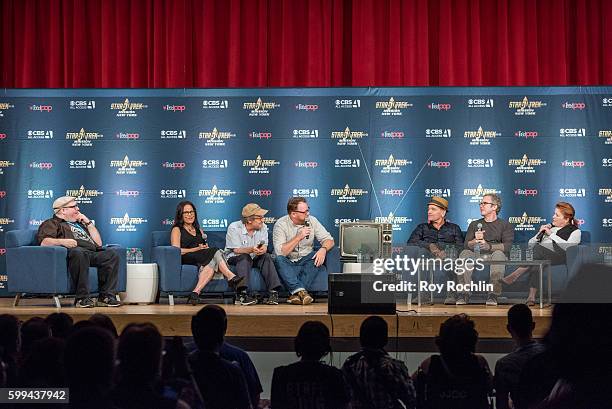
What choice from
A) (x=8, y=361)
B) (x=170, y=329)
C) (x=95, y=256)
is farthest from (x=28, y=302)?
(x=8, y=361)

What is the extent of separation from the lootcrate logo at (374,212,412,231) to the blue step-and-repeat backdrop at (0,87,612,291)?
0.05 ft

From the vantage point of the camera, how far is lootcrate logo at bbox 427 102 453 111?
823 cm

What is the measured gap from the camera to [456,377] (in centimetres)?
311

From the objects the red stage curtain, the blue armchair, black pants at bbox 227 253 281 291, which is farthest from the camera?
the red stage curtain

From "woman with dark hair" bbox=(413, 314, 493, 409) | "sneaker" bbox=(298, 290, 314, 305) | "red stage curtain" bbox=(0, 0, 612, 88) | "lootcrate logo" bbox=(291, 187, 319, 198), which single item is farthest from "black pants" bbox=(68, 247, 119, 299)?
"woman with dark hair" bbox=(413, 314, 493, 409)

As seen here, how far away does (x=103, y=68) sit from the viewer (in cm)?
880

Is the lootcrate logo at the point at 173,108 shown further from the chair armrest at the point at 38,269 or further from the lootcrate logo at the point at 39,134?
the chair armrest at the point at 38,269

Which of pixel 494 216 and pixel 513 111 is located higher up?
pixel 513 111

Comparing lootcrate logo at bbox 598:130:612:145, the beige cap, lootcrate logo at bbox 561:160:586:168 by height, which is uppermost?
lootcrate logo at bbox 598:130:612:145

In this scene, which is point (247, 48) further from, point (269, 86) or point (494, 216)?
point (494, 216)

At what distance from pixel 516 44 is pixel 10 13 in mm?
5276

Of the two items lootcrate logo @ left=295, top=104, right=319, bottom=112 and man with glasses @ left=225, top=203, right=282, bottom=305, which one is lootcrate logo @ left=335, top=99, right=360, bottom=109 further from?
man with glasses @ left=225, top=203, right=282, bottom=305

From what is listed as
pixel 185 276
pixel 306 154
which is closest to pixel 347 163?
pixel 306 154

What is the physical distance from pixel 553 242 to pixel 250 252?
2.53 meters
